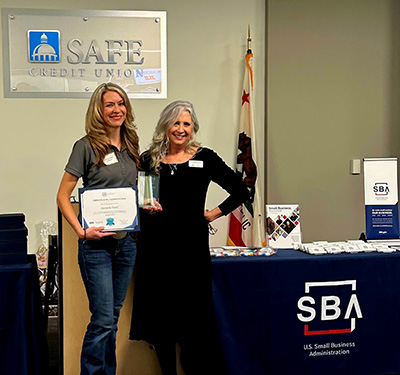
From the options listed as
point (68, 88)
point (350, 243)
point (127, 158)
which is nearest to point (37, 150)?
point (68, 88)

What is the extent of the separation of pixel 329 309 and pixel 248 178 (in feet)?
5.28

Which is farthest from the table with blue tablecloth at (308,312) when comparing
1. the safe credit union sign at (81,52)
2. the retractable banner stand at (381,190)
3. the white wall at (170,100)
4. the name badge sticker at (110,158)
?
the safe credit union sign at (81,52)

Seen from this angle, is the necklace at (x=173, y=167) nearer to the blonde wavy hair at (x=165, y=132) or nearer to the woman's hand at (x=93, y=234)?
the blonde wavy hair at (x=165, y=132)

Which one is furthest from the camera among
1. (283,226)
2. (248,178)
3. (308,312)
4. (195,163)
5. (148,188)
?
(248,178)

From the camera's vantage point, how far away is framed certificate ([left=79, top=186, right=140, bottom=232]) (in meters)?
2.12

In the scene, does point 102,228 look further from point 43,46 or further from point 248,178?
point 43,46

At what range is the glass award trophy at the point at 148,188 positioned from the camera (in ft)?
7.29

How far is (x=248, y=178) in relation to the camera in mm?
3965

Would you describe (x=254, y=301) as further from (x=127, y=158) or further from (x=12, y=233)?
(x=12, y=233)

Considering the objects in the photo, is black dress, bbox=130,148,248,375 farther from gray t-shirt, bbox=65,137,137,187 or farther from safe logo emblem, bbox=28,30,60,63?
safe logo emblem, bbox=28,30,60,63

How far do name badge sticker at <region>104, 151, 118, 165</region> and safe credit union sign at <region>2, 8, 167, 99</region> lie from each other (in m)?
1.89

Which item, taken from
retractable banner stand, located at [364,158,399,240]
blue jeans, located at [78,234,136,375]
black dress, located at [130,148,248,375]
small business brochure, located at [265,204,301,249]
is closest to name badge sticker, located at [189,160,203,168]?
black dress, located at [130,148,248,375]

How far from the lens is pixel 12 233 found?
7.76 feet

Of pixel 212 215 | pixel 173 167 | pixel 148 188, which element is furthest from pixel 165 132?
A: pixel 212 215
